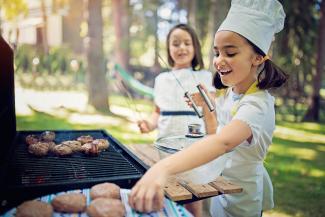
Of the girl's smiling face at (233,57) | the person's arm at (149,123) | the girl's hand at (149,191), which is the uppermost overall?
the girl's smiling face at (233,57)

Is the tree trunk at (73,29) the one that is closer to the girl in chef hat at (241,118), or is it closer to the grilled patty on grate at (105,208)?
the girl in chef hat at (241,118)

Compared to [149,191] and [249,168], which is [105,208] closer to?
[149,191]

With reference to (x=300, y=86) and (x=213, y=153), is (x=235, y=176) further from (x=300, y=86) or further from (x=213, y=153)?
(x=300, y=86)

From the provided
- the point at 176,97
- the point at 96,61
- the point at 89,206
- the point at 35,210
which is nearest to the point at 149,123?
the point at 176,97

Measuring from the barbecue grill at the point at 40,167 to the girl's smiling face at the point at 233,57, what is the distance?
79cm

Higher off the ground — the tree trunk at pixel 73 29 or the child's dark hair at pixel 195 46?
the tree trunk at pixel 73 29

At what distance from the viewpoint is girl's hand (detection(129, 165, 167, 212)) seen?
1.33 metres

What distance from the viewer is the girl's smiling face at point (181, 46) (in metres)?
3.51

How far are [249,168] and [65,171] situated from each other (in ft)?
3.80

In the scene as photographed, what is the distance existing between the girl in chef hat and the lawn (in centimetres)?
155

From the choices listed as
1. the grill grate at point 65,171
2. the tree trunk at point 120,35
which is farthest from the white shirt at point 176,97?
the tree trunk at point 120,35

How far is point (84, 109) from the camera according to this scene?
10.5m

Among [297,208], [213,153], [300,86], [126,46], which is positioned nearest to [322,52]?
[300,86]

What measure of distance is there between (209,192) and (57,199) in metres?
0.81
